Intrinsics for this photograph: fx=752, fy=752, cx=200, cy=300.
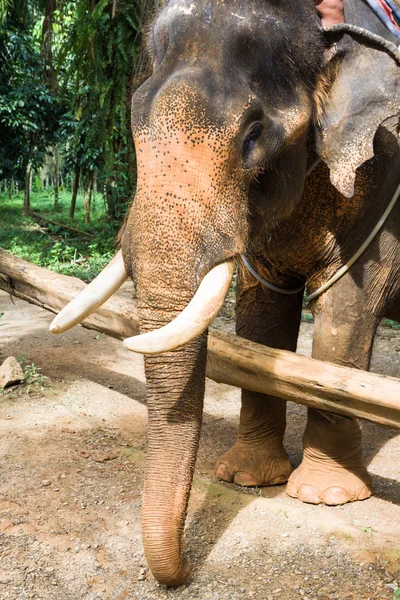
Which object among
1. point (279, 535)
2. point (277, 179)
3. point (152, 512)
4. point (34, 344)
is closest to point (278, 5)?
point (277, 179)

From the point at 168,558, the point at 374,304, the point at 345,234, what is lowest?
the point at 168,558

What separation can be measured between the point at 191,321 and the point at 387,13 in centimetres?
174

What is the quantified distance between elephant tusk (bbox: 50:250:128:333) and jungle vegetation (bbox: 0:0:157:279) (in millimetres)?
3270

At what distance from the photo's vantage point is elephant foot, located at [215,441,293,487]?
12.6ft

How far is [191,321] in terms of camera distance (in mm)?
2381

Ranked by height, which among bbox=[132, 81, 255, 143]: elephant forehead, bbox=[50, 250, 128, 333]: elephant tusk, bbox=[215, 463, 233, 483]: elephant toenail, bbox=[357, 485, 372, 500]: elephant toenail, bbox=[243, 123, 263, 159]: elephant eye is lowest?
bbox=[215, 463, 233, 483]: elephant toenail

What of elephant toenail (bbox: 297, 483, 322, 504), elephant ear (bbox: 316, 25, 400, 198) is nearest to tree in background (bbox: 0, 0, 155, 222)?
elephant ear (bbox: 316, 25, 400, 198)

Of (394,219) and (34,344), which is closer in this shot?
(394,219)

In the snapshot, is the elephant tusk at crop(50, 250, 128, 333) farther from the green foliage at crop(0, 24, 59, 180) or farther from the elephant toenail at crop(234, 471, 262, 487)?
the green foliage at crop(0, 24, 59, 180)

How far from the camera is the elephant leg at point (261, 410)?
3.89m

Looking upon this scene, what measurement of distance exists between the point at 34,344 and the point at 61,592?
3562 mm

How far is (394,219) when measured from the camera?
3420 millimetres

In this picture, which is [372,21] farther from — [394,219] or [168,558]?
[168,558]

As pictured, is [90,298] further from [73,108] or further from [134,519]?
[73,108]
